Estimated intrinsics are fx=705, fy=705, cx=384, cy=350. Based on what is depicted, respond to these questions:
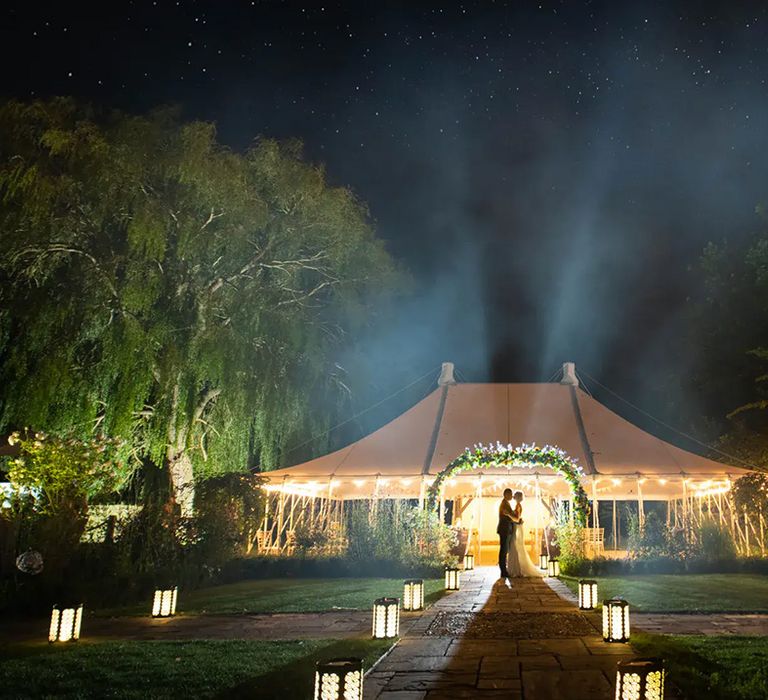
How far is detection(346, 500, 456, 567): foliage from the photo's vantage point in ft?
36.4

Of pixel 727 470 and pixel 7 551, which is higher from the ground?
pixel 727 470

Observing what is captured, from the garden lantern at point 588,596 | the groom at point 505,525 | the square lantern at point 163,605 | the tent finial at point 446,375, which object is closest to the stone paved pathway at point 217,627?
the square lantern at point 163,605

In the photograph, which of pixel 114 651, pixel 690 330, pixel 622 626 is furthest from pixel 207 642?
pixel 690 330

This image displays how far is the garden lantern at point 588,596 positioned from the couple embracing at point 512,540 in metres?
2.66

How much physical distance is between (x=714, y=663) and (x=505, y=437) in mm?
10015

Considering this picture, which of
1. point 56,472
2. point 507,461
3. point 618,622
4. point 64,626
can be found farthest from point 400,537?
point 618,622

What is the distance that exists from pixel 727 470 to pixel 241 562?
856 centimetres

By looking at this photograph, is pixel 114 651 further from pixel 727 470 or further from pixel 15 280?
pixel 727 470

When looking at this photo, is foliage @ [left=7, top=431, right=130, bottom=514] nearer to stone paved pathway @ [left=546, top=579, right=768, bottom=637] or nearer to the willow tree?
the willow tree

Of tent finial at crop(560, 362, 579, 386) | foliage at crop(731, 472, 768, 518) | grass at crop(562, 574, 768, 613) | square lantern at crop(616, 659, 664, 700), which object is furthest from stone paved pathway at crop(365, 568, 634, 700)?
tent finial at crop(560, 362, 579, 386)

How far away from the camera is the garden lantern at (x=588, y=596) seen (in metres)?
6.61

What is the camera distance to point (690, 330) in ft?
60.4

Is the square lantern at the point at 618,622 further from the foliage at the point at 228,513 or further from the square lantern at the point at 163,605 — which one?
the foliage at the point at 228,513

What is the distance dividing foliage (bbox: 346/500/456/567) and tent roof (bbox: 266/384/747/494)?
146 centimetres
